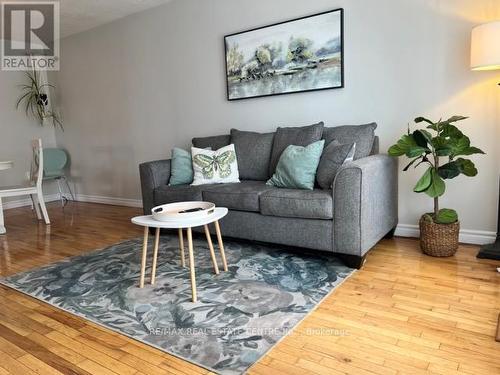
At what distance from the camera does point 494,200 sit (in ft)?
8.63

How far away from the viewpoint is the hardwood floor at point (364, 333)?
1410 mm

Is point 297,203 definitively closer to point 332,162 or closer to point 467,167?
point 332,162

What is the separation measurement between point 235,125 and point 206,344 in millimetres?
2629

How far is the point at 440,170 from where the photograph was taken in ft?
8.01

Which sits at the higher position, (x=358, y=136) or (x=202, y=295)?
(x=358, y=136)

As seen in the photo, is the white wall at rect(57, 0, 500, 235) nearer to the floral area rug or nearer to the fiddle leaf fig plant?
the fiddle leaf fig plant

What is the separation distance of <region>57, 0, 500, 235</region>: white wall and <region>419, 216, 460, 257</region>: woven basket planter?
0.39 m

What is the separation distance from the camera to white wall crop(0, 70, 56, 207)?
536 centimetres

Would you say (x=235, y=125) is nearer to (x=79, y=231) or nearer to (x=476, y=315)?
(x=79, y=231)

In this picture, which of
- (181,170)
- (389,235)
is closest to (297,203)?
(389,235)

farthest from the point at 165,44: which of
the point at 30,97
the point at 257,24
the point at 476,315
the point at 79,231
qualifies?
the point at 476,315

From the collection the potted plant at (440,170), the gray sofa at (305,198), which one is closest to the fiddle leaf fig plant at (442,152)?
the potted plant at (440,170)

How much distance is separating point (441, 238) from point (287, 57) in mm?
2014

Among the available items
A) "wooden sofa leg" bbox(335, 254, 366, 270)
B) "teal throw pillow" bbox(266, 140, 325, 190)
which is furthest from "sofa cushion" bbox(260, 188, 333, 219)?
"wooden sofa leg" bbox(335, 254, 366, 270)
